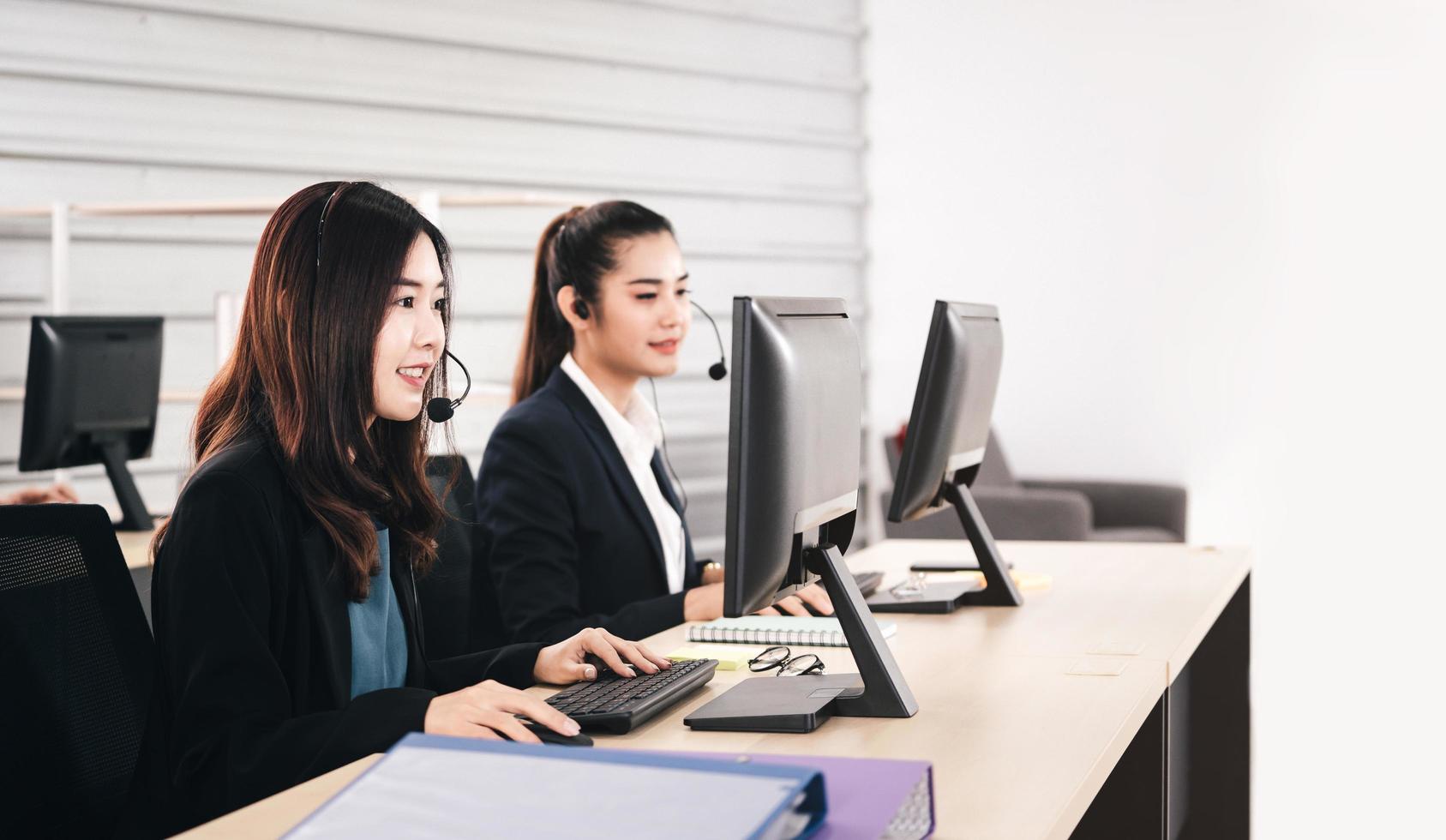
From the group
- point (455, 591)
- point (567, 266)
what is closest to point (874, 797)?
point (455, 591)

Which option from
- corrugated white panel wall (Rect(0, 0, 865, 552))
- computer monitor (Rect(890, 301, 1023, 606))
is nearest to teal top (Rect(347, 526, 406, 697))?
computer monitor (Rect(890, 301, 1023, 606))

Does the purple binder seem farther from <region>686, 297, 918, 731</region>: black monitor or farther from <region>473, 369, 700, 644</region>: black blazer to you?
<region>473, 369, 700, 644</region>: black blazer

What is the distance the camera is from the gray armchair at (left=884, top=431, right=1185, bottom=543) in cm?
461

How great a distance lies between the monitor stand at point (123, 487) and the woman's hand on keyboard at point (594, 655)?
7.13 ft

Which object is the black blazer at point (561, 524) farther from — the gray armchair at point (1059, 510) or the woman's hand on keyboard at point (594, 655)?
the gray armchair at point (1059, 510)

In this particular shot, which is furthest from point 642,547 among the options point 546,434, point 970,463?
point 970,463

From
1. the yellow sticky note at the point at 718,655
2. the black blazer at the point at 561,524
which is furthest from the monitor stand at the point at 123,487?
the yellow sticky note at the point at 718,655

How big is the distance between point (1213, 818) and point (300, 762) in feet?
6.38

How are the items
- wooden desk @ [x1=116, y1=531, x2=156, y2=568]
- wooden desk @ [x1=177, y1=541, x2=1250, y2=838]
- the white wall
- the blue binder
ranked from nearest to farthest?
1. the blue binder
2. wooden desk @ [x1=177, y1=541, x2=1250, y2=838]
3. wooden desk @ [x1=116, y1=531, x2=156, y2=568]
4. the white wall

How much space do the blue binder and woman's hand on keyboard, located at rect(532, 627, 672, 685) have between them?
61cm

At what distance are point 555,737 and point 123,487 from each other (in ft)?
8.18

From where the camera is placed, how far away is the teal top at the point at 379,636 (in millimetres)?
1554

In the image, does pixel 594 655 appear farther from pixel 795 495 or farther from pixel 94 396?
pixel 94 396

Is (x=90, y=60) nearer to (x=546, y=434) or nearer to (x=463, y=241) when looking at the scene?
(x=463, y=241)
